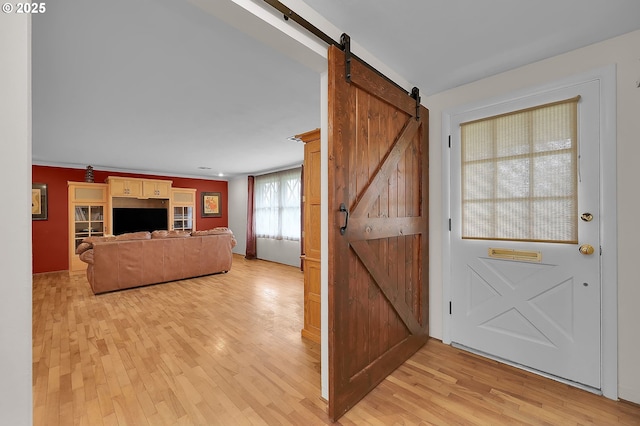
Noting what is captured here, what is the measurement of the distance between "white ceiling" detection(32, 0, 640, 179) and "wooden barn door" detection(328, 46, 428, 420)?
0.31 metres

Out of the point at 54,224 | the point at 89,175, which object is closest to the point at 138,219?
the point at 89,175

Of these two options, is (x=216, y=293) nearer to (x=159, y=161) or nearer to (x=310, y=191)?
(x=310, y=191)

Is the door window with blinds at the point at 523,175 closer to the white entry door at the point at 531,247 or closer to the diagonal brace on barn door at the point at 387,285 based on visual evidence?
the white entry door at the point at 531,247

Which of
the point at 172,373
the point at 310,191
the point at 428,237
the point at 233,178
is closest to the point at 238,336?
the point at 172,373

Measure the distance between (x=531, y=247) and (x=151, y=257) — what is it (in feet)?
17.6

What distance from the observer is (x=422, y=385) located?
1979 millimetres

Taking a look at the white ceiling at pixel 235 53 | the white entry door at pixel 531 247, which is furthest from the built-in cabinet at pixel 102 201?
the white entry door at pixel 531 247

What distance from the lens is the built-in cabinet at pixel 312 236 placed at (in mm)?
2717

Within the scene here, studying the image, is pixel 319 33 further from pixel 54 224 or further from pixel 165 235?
pixel 54 224

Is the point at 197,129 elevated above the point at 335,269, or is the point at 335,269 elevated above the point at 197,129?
the point at 197,129

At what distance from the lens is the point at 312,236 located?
2770 mm
